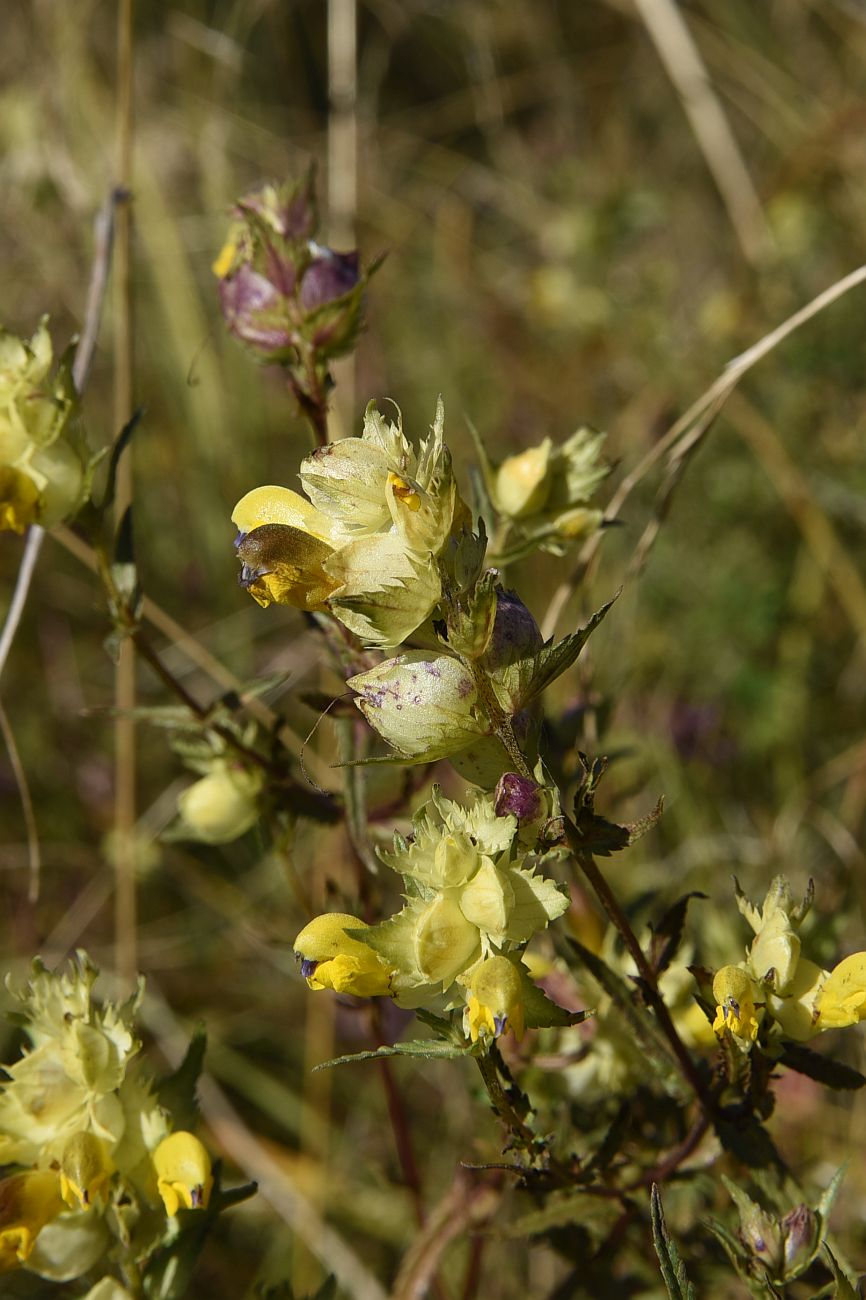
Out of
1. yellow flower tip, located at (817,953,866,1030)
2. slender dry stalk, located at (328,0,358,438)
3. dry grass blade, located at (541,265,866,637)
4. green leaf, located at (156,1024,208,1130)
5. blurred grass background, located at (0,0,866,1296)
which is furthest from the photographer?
slender dry stalk, located at (328,0,358,438)

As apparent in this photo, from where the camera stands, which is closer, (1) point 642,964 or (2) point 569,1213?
(1) point 642,964

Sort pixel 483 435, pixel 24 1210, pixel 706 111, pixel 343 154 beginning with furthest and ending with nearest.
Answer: pixel 483 435, pixel 706 111, pixel 343 154, pixel 24 1210

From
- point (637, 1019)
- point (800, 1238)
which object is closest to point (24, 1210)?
point (637, 1019)

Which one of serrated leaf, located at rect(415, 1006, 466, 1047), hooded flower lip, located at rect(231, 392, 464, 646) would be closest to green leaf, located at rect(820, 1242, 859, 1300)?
serrated leaf, located at rect(415, 1006, 466, 1047)

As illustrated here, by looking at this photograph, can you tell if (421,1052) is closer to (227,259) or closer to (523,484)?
(523,484)

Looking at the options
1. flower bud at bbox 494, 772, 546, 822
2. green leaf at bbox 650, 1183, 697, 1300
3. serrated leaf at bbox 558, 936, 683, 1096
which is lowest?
green leaf at bbox 650, 1183, 697, 1300

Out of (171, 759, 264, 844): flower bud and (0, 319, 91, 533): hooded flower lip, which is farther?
Answer: (171, 759, 264, 844): flower bud

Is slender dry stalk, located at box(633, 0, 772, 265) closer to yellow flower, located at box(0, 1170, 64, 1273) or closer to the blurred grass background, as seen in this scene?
the blurred grass background
